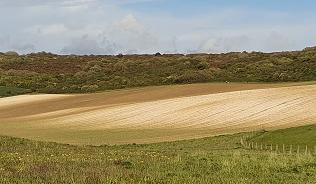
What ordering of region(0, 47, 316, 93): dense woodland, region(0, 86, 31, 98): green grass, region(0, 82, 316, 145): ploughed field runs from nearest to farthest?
region(0, 82, 316, 145): ploughed field, region(0, 86, 31, 98): green grass, region(0, 47, 316, 93): dense woodland

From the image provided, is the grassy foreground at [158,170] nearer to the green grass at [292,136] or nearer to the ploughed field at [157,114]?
the green grass at [292,136]

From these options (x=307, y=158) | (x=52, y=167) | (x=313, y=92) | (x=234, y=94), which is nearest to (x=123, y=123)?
(x=234, y=94)

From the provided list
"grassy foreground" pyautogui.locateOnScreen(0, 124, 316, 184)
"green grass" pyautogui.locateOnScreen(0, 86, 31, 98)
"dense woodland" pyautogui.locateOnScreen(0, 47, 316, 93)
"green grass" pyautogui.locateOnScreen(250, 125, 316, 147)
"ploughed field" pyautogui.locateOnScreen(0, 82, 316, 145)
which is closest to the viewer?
"grassy foreground" pyautogui.locateOnScreen(0, 124, 316, 184)

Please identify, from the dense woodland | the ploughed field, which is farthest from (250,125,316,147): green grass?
the dense woodland

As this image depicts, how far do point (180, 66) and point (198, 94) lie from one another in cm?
6616

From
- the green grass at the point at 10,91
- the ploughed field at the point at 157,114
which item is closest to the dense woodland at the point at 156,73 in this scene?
the green grass at the point at 10,91

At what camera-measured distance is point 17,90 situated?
402ft

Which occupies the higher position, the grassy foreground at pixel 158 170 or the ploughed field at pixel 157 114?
the grassy foreground at pixel 158 170

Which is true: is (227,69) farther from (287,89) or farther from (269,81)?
(287,89)

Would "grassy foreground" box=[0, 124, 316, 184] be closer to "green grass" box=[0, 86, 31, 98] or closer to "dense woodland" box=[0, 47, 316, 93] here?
"dense woodland" box=[0, 47, 316, 93]

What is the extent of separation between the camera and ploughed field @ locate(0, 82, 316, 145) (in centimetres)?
5781

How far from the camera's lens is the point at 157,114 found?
241ft

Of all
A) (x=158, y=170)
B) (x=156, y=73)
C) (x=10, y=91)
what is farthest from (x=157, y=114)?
(x=156, y=73)

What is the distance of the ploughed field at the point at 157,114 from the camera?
57812 millimetres
